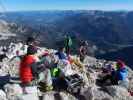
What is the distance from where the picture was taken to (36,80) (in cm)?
1997

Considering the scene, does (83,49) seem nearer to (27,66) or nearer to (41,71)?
(41,71)

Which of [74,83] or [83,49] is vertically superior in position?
[74,83]

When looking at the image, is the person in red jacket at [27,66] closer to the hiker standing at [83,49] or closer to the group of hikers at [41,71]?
the group of hikers at [41,71]

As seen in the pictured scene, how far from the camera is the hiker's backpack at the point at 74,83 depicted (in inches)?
822

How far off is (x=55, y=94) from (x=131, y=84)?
7351 mm

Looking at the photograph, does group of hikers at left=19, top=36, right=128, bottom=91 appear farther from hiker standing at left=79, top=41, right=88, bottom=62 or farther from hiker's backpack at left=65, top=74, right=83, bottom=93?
hiker standing at left=79, top=41, right=88, bottom=62

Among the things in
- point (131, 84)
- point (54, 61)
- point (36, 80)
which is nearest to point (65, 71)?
point (54, 61)

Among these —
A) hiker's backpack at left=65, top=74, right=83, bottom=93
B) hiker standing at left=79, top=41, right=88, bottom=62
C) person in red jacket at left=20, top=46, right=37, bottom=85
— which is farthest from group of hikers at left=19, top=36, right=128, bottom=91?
hiker standing at left=79, top=41, right=88, bottom=62

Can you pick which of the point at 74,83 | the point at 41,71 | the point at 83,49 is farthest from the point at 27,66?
the point at 83,49

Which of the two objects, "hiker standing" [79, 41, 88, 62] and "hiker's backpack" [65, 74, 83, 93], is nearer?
"hiker's backpack" [65, 74, 83, 93]

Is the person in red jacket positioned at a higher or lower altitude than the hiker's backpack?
higher

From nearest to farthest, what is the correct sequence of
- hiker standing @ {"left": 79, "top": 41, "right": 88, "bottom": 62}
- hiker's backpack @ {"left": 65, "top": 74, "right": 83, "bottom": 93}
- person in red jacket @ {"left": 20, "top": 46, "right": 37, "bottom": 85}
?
person in red jacket @ {"left": 20, "top": 46, "right": 37, "bottom": 85} → hiker's backpack @ {"left": 65, "top": 74, "right": 83, "bottom": 93} → hiker standing @ {"left": 79, "top": 41, "right": 88, "bottom": 62}

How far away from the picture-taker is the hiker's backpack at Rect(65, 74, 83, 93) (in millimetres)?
20875

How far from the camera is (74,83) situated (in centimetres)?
2108
